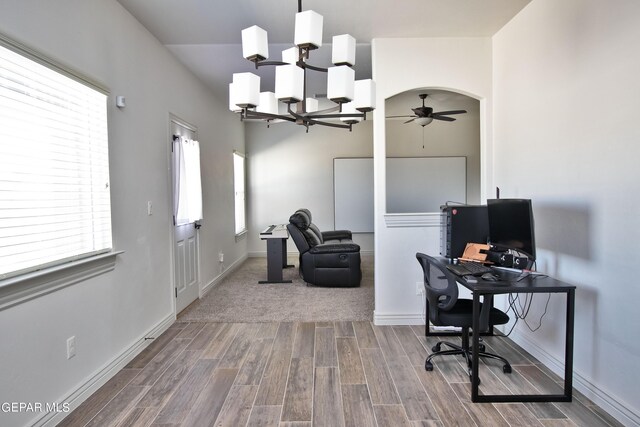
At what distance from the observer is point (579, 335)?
7.59ft

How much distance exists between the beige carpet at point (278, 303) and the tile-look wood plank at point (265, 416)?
154 cm

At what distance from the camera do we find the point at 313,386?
2373mm

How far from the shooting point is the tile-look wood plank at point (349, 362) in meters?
2.46

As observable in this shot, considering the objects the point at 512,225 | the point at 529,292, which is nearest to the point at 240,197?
the point at 512,225

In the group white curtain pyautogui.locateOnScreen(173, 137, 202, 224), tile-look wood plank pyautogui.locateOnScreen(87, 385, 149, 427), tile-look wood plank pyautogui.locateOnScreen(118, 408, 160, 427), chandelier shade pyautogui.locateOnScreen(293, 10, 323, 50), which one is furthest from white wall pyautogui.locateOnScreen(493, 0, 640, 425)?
white curtain pyautogui.locateOnScreen(173, 137, 202, 224)

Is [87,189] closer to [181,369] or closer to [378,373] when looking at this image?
[181,369]

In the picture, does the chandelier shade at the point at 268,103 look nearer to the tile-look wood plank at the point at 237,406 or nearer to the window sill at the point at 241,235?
the tile-look wood plank at the point at 237,406

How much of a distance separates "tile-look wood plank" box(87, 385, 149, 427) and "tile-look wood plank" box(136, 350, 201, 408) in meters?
0.06

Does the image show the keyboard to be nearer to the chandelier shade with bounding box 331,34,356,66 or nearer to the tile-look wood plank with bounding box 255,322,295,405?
the tile-look wood plank with bounding box 255,322,295,405

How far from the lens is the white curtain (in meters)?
3.81

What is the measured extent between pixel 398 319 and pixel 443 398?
1.29 meters

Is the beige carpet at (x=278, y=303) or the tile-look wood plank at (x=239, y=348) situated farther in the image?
the beige carpet at (x=278, y=303)

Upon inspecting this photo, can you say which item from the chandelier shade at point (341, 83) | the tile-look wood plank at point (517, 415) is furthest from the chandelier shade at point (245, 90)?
the tile-look wood plank at point (517, 415)

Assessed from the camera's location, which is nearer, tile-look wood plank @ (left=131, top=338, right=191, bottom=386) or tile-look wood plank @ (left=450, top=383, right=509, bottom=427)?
tile-look wood plank @ (left=450, top=383, right=509, bottom=427)
